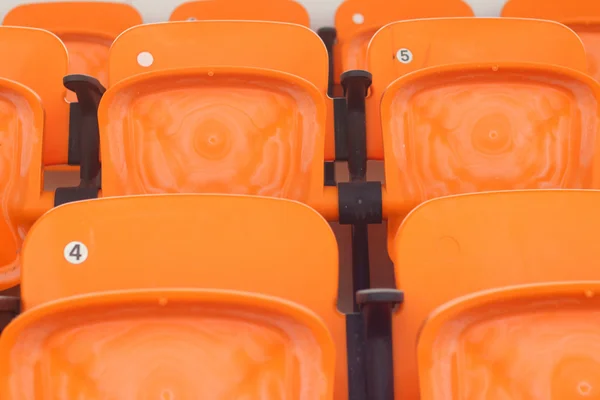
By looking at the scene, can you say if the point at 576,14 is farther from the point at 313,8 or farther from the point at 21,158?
the point at 21,158

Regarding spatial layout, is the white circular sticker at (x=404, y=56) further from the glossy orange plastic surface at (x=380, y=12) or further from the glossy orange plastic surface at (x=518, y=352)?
the glossy orange plastic surface at (x=518, y=352)

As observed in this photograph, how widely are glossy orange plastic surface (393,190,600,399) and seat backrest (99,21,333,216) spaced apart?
0.17 metres

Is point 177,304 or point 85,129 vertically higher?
Answer: point 85,129

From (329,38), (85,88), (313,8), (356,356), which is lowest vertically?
(356,356)

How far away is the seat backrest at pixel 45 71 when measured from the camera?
67cm

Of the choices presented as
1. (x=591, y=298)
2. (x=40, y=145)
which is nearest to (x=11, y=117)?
(x=40, y=145)

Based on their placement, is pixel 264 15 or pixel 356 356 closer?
pixel 356 356

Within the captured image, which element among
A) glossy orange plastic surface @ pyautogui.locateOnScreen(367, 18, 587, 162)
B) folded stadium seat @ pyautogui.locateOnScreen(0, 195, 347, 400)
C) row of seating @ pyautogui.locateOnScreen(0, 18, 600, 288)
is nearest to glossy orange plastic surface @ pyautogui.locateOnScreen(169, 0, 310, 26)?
glossy orange plastic surface @ pyautogui.locateOnScreen(367, 18, 587, 162)

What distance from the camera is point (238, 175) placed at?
1.91 feet

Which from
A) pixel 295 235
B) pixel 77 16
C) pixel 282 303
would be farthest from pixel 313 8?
pixel 282 303

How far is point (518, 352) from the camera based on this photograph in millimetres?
353

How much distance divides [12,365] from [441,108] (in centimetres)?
43

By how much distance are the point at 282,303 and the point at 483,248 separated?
6.4 inches

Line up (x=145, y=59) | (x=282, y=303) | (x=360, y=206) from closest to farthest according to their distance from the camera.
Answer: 1. (x=282, y=303)
2. (x=360, y=206)
3. (x=145, y=59)
